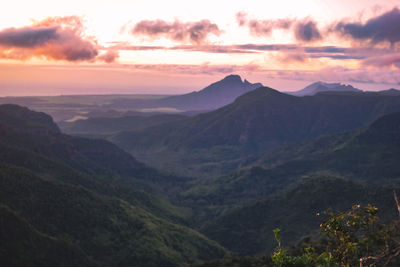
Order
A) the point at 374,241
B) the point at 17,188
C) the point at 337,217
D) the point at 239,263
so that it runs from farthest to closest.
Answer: the point at 17,188 → the point at 239,263 → the point at 337,217 → the point at 374,241

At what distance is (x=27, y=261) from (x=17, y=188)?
181 feet

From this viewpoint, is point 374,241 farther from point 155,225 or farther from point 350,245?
point 155,225

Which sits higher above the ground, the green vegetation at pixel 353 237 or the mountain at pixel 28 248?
the green vegetation at pixel 353 237

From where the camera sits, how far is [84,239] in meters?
166

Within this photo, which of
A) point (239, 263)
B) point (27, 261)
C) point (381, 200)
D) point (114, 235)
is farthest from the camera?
point (381, 200)

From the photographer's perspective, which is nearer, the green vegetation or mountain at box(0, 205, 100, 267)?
the green vegetation

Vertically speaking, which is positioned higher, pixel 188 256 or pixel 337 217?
pixel 337 217

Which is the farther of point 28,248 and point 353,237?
point 28,248

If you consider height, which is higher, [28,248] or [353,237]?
[353,237]

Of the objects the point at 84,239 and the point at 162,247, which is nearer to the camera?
the point at 84,239

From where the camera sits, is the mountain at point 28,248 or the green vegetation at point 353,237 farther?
the mountain at point 28,248

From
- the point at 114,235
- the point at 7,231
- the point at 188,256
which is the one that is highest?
the point at 7,231

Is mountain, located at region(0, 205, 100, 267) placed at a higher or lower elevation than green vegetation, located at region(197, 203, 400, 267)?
lower

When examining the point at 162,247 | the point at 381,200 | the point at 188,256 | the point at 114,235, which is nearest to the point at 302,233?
the point at 381,200
